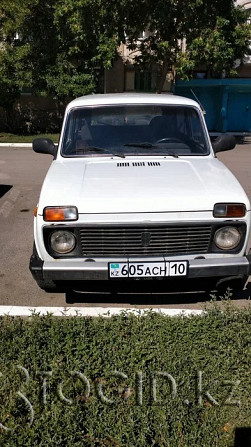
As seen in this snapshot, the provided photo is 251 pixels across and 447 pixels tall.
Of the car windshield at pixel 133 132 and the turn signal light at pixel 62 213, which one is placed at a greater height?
the car windshield at pixel 133 132

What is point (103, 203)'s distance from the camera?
378 cm

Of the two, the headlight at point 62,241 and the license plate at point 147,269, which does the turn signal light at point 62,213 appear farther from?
the license plate at point 147,269

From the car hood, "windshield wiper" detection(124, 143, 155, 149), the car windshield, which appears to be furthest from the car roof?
the car hood

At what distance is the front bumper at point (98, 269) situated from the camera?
3.78 metres

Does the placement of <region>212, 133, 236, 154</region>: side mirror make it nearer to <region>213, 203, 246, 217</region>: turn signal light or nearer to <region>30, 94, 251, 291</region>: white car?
<region>30, 94, 251, 291</region>: white car

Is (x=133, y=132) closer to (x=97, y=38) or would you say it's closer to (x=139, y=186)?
(x=139, y=186)

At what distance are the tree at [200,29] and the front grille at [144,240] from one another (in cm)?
1261

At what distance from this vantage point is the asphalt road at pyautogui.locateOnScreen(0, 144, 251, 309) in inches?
180

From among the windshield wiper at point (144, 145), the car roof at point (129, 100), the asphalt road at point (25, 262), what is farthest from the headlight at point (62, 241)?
the car roof at point (129, 100)

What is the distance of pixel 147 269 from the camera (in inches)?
148

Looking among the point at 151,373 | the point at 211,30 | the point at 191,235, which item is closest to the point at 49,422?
the point at 151,373

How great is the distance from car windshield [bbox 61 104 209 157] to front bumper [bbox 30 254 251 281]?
1.45 metres

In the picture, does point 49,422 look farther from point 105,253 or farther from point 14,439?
point 105,253

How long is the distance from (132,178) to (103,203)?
1.76 ft
